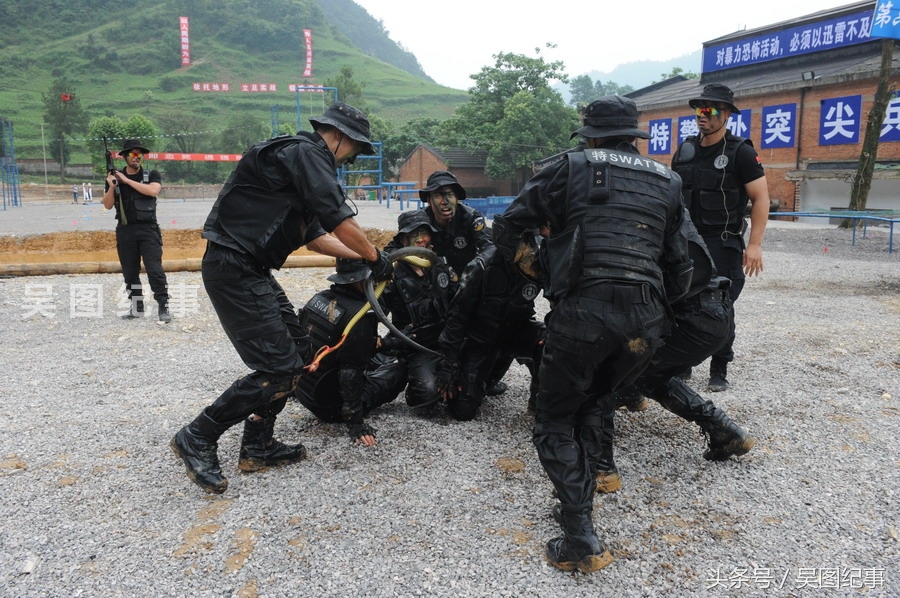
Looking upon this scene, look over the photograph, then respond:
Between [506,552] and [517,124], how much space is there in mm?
41123

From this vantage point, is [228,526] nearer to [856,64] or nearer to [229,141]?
[856,64]

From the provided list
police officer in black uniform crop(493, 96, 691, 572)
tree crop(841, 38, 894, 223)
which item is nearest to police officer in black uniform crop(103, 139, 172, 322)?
police officer in black uniform crop(493, 96, 691, 572)

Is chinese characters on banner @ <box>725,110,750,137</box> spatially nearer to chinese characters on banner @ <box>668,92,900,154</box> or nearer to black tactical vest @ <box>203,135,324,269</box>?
chinese characters on banner @ <box>668,92,900,154</box>

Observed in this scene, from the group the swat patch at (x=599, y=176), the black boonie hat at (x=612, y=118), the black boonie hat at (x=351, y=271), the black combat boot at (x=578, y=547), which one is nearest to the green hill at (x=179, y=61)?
the black boonie hat at (x=351, y=271)

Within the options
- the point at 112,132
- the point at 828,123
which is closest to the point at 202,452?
the point at 828,123

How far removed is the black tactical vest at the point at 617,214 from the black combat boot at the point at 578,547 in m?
0.95

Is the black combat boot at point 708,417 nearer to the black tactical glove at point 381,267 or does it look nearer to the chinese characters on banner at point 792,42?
the black tactical glove at point 381,267

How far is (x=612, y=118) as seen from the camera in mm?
2857

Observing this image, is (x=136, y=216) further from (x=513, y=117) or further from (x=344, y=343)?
(x=513, y=117)

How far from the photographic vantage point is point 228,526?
116 inches

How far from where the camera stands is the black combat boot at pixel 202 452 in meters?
3.25

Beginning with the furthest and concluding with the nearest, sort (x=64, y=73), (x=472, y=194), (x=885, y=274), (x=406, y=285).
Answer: (x=64, y=73), (x=472, y=194), (x=885, y=274), (x=406, y=285)

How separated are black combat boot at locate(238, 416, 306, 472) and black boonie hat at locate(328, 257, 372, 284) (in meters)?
0.90

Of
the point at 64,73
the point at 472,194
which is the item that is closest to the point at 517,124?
the point at 472,194
